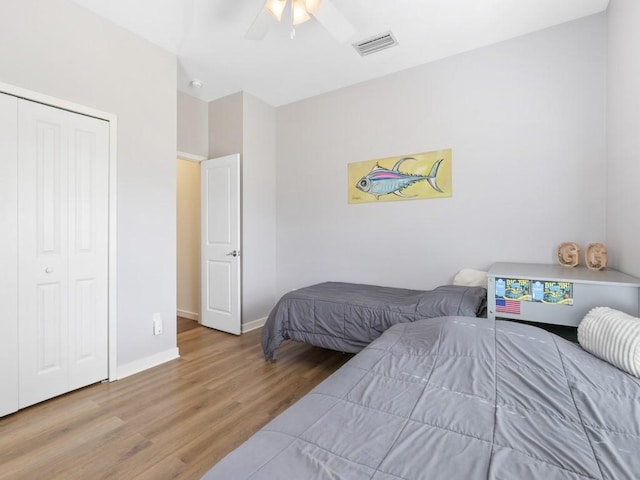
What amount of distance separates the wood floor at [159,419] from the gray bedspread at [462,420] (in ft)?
3.26

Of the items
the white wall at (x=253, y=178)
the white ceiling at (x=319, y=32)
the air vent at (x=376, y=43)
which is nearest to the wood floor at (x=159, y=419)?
the white wall at (x=253, y=178)

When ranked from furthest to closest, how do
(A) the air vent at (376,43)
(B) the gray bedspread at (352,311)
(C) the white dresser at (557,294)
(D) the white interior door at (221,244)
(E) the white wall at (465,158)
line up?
(D) the white interior door at (221,244), (A) the air vent at (376,43), (E) the white wall at (465,158), (B) the gray bedspread at (352,311), (C) the white dresser at (557,294)

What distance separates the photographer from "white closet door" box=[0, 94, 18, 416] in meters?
2.02

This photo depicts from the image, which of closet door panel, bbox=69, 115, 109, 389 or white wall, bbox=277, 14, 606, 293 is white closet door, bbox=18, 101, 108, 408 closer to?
closet door panel, bbox=69, 115, 109, 389

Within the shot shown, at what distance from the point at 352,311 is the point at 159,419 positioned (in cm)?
153

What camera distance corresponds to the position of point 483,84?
290 centimetres

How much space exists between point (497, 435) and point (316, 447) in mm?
531

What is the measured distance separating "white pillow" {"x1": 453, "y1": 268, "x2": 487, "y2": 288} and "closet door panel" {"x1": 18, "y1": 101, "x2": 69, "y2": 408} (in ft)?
10.5

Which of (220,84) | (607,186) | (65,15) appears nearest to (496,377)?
(607,186)

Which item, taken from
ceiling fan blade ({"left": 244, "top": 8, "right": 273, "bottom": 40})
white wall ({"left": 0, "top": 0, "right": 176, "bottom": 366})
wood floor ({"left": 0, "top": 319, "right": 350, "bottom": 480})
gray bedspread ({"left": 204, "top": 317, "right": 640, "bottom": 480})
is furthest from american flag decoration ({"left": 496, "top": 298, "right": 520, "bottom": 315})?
white wall ({"left": 0, "top": 0, "right": 176, "bottom": 366})

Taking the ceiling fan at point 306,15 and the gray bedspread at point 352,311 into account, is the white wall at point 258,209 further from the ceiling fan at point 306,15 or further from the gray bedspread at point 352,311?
the ceiling fan at point 306,15

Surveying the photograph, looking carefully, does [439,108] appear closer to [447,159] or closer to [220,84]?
[447,159]

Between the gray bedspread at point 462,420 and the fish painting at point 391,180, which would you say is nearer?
the gray bedspread at point 462,420

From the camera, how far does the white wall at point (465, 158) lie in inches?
100
